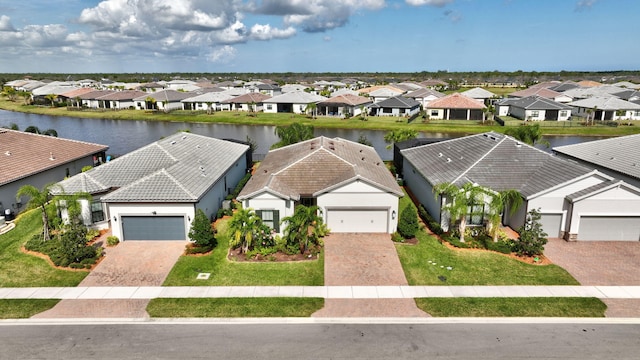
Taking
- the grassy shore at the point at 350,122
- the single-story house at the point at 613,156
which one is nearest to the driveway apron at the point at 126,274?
the single-story house at the point at 613,156

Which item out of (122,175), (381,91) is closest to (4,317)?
(122,175)

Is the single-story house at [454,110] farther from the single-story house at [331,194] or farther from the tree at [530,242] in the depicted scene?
the tree at [530,242]

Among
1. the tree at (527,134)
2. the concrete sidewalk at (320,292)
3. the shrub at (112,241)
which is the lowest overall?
the concrete sidewalk at (320,292)

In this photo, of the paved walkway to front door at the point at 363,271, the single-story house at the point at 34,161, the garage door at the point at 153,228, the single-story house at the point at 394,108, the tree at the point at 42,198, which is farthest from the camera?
the single-story house at the point at 394,108

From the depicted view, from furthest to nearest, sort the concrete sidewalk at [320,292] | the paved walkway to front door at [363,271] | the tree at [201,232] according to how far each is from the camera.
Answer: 1. the tree at [201,232]
2. the concrete sidewalk at [320,292]
3. the paved walkway to front door at [363,271]

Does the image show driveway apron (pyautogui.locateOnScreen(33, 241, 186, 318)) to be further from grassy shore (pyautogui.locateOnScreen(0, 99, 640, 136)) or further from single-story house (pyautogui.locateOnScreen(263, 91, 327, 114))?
single-story house (pyautogui.locateOnScreen(263, 91, 327, 114))

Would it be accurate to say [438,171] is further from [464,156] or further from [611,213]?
[611,213]

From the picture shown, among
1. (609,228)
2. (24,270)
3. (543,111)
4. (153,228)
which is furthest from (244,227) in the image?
(543,111)
